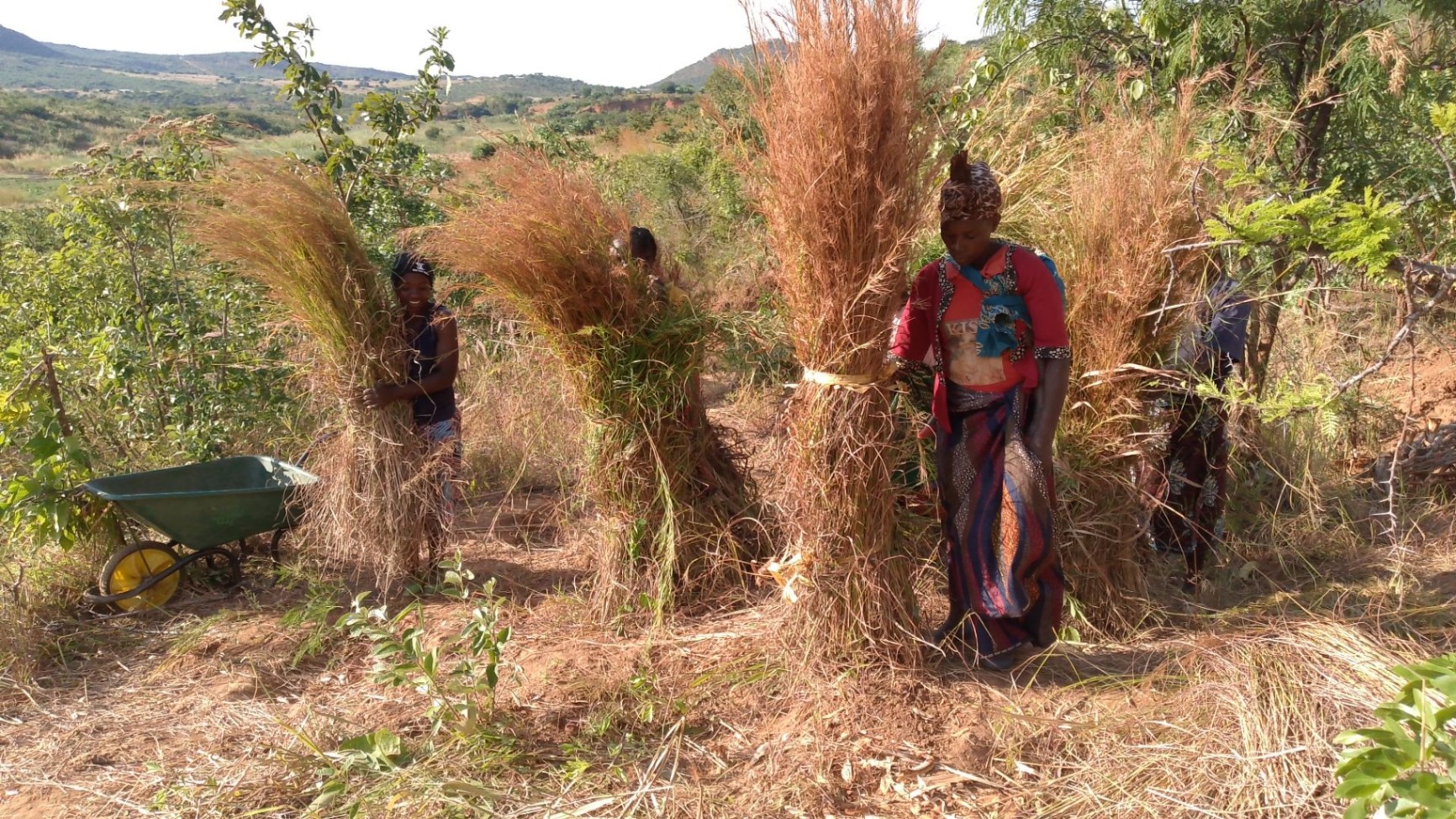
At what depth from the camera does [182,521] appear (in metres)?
3.76

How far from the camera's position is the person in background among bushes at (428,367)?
3.62 m

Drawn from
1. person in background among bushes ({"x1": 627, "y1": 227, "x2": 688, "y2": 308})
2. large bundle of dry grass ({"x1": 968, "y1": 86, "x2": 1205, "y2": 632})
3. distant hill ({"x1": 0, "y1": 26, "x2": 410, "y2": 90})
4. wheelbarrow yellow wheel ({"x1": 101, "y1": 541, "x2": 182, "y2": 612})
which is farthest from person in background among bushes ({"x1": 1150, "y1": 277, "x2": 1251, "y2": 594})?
distant hill ({"x1": 0, "y1": 26, "x2": 410, "y2": 90})

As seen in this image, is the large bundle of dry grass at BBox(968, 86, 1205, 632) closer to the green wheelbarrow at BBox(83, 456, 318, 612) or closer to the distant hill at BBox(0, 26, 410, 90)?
the green wheelbarrow at BBox(83, 456, 318, 612)

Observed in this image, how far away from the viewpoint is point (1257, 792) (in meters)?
2.21

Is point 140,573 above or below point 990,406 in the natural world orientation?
below

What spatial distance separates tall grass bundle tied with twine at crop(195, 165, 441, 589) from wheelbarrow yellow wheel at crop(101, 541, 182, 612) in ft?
2.16

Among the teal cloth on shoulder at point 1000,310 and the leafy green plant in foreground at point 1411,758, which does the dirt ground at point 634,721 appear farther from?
the teal cloth on shoulder at point 1000,310

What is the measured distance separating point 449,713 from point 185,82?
10187cm

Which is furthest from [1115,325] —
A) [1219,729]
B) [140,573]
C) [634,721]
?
[140,573]

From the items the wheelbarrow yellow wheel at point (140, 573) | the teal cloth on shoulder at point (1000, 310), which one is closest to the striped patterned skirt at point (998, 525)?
the teal cloth on shoulder at point (1000, 310)

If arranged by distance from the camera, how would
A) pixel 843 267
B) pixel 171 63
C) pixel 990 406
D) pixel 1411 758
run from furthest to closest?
pixel 171 63, pixel 990 406, pixel 843 267, pixel 1411 758

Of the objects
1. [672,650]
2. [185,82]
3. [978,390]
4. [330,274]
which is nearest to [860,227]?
[978,390]

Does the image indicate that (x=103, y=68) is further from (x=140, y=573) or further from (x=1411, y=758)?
(x=1411, y=758)

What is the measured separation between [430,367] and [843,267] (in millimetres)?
2009
